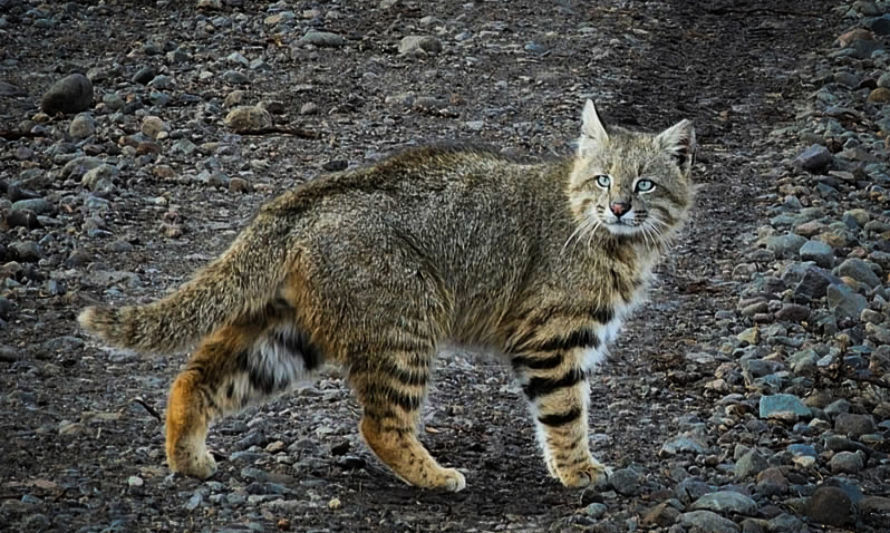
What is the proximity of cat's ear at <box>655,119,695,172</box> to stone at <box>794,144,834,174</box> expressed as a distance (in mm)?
4258

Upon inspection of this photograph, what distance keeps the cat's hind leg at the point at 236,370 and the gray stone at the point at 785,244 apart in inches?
183

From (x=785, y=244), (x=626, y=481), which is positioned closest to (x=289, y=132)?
(x=785, y=244)

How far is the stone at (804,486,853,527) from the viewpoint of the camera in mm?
7137

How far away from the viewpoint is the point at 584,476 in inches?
306

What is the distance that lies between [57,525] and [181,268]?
12.9 ft

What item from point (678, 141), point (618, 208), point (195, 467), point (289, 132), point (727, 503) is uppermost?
point (678, 141)

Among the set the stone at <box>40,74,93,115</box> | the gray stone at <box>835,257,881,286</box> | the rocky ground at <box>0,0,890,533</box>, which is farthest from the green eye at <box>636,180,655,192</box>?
the stone at <box>40,74,93,115</box>

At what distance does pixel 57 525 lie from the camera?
651 centimetres

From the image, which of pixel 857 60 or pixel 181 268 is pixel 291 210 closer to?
pixel 181 268

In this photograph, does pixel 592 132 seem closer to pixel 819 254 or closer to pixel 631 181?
pixel 631 181

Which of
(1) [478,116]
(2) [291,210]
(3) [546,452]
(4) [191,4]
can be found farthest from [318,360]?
(4) [191,4]

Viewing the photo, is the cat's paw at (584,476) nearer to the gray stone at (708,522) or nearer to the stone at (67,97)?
the gray stone at (708,522)

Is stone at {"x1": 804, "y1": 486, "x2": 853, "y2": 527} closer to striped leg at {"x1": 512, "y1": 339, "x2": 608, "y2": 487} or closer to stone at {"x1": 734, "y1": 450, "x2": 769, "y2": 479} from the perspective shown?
stone at {"x1": 734, "y1": 450, "x2": 769, "y2": 479}

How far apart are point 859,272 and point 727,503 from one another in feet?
13.1
